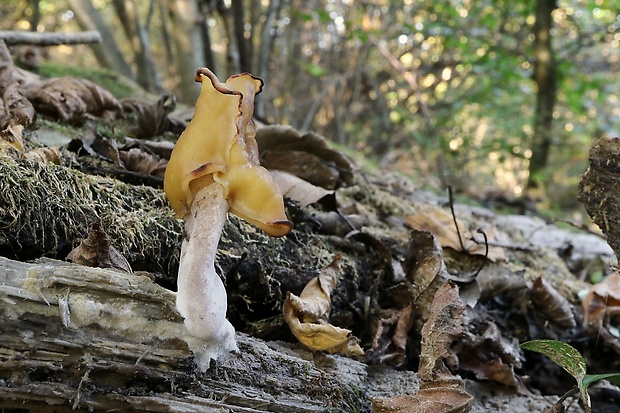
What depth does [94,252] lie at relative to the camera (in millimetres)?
1426

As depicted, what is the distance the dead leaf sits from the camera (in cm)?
170

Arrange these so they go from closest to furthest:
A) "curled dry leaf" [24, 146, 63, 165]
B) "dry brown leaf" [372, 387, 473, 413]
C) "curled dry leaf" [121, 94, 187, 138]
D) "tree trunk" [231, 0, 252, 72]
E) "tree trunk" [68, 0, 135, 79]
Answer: "dry brown leaf" [372, 387, 473, 413]
"curled dry leaf" [24, 146, 63, 165]
"curled dry leaf" [121, 94, 187, 138]
"tree trunk" [231, 0, 252, 72]
"tree trunk" [68, 0, 135, 79]

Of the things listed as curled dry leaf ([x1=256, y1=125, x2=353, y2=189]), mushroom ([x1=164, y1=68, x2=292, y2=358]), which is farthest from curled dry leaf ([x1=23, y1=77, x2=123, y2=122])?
mushroom ([x1=164, y1=68, x2=292, y2=358])

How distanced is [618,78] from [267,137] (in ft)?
22.9

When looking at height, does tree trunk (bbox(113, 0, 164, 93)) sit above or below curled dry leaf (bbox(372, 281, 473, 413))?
above

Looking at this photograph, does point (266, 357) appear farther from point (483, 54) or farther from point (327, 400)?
point (483, 54)

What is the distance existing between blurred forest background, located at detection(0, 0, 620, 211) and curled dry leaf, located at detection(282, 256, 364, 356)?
3.18 meters

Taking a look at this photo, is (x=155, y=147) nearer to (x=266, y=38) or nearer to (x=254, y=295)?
(x=254, y=295)

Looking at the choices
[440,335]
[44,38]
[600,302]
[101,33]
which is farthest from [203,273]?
[101,33]

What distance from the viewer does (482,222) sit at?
3.15 meters

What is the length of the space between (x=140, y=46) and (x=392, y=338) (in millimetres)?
5536

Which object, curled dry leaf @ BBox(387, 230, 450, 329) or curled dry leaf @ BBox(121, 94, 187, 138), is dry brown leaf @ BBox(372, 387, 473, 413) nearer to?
curled dry leaf @ BBox(387, 230, 450, 329)

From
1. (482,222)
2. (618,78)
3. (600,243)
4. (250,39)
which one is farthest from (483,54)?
(482,222)

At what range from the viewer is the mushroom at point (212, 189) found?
127 centimetres
